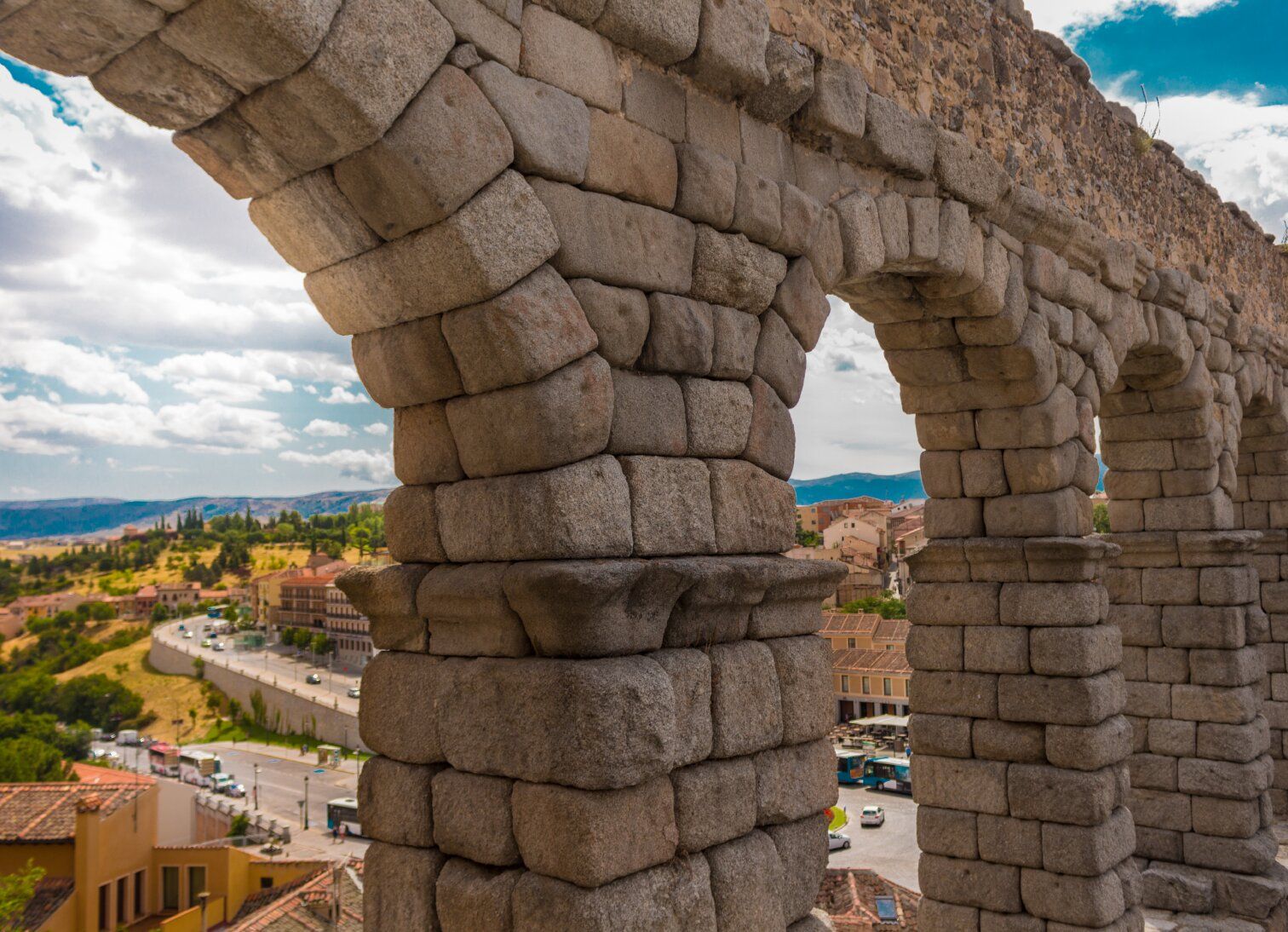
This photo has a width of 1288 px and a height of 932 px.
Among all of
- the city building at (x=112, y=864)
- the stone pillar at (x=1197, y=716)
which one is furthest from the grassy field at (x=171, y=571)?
the stone pillar at (x=1197, y=716)

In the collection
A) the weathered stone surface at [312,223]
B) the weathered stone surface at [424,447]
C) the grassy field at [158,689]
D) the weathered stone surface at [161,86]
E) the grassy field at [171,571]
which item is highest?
the weathered stone surface at [161,86]

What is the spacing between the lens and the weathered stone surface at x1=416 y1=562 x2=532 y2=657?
3.34m

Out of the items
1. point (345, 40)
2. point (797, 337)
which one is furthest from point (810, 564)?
point (345, 40)

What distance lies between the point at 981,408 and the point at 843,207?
8.55 feet

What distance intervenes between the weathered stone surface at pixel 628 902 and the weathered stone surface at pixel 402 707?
60 centimetres

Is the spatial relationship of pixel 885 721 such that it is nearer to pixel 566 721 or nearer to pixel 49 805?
pixel 49 805

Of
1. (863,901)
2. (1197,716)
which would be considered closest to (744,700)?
(1197,716)

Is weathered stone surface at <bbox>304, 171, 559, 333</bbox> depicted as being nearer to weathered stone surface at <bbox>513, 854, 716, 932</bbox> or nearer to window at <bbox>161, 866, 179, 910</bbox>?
weathered stone surface at <bbox>513, 854, 716, 932</bbox>

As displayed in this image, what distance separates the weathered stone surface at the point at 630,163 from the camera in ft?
12.0

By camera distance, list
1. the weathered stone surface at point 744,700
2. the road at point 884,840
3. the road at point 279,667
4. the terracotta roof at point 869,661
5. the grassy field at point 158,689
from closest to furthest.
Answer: the weathered stone surface at point 744,700, the road at point 884,840, the terracotta roof at point 869,661, the road at point 279,667, the grassy field at point 158,689

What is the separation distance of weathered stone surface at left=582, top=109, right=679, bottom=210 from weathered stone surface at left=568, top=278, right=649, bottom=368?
15.2 inches

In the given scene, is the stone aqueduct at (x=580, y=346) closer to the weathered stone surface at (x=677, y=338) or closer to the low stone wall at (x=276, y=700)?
the weathered stone surface at (x=677, y=338)

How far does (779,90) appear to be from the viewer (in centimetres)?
457

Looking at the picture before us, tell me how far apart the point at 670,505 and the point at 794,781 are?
1112 millimetres
